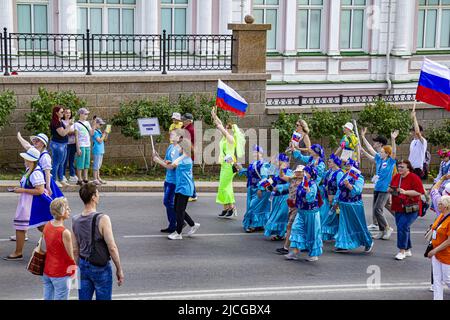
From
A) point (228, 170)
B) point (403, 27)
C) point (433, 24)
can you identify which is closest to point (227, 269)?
point (228, 170)

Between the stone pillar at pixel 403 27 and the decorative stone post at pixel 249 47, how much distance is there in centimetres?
761

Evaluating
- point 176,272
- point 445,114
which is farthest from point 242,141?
point 445,114

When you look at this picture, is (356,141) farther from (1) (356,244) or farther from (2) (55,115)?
(2) (55,115)

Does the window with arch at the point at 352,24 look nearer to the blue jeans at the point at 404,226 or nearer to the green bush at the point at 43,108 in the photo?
the green bush at the point at 43,108

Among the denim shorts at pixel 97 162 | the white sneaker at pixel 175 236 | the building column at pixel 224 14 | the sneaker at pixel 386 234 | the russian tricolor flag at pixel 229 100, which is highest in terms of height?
the building column at pixel 224 14

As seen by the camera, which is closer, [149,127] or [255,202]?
[255,202]

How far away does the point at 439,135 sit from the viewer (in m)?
23.5

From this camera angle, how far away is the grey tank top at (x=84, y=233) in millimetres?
10805

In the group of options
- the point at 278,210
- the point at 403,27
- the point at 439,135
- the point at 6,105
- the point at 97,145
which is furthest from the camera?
the point at 403,27

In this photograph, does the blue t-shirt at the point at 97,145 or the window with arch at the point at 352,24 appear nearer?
the blue t-shirt at the point at 97,145

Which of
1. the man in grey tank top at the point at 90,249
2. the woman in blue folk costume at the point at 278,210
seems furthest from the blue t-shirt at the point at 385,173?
the man in grey tank top at the point at 90,249

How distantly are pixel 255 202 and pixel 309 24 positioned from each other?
13235mm

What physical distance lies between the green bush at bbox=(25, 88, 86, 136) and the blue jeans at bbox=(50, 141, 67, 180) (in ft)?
3.42

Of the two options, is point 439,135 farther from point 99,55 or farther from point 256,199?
point 256,199
